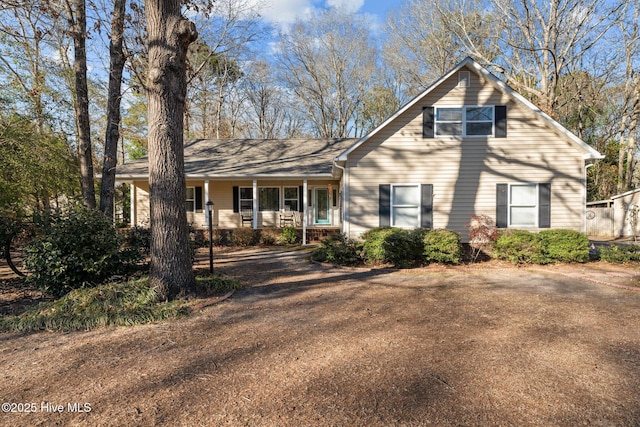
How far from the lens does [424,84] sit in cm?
2362

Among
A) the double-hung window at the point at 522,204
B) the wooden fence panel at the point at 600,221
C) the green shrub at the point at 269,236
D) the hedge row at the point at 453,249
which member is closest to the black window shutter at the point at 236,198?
the green shrub at the point at 269,236

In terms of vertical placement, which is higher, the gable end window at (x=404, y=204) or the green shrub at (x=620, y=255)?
the gable end window at (x=404, y=204)

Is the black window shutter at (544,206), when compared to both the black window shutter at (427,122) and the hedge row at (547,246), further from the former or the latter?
the black window shutter at (427,122)

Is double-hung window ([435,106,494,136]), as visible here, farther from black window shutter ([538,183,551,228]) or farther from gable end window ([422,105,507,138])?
black window shutter ([538,183,551,228])

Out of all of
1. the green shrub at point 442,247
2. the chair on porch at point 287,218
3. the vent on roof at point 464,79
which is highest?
the vent on roof at point 464,79

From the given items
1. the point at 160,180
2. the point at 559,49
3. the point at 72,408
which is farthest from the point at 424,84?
the point at 72,408

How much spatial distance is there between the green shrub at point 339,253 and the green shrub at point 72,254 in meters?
5.16

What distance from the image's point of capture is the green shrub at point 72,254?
18.7 ft

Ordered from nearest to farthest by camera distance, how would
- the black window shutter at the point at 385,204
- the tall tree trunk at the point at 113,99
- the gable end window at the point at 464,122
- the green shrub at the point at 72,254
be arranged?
the green shrub at the point at 72,254
the tall tree trunk at the point at 113,99
the gable end window at the point at 464,122
the black window shutter at the point at 385,204

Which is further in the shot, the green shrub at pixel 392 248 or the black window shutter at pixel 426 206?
the black window shutter at pixel 426 206

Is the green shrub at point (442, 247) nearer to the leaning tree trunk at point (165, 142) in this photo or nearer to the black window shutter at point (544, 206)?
the black window shutter at point (544, 206)

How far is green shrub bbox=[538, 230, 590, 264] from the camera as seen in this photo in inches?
366

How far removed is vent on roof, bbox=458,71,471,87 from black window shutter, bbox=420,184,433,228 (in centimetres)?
326

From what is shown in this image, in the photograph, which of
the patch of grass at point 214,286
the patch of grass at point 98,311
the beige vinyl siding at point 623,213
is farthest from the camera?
the beige vinyl siding at point 623,213
